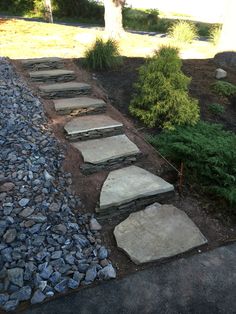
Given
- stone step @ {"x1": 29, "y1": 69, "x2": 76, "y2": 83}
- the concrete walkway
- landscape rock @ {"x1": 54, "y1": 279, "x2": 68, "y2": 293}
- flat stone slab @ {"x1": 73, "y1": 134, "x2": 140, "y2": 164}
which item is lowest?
the concrete walkway

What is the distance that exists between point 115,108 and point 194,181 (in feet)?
7.58

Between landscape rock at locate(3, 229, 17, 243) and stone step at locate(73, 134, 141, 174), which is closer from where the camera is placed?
landscape rock at locate(3, 229, 17, 243)

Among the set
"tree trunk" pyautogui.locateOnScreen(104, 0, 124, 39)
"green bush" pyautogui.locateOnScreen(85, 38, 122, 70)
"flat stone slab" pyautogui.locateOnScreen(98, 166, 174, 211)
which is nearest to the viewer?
"flat stone slab" pyautogui.locateOnScreen(98, 166, 174, 211)

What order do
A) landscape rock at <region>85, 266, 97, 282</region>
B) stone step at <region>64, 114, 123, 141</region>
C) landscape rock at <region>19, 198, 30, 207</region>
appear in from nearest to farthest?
1. landscape rock at <region>85, 266, 97, 282</region>
2. landscape rock at <region>19, 198, 30, 207</region>
3. stone step at <region>64, 114, 123, 141</region>

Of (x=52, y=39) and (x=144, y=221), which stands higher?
(x=52, y=39)

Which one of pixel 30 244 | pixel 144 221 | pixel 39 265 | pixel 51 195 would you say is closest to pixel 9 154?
pixel 51 195

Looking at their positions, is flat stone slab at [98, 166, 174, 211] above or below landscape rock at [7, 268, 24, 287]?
above

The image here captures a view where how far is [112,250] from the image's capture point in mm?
3352

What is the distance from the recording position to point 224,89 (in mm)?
6887

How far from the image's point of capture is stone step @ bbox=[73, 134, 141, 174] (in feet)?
14.0

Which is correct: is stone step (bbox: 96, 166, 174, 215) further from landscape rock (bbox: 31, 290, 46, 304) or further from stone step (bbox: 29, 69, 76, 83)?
stone step (bbox: 29, 69, 76, 83)

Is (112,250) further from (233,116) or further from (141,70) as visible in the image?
(233,116)

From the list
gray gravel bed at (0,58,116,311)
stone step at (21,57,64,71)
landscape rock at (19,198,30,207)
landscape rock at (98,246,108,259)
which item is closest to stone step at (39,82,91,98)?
stone step at (21,57,64,71)

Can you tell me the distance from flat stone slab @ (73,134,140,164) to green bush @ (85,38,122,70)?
2909 mm
